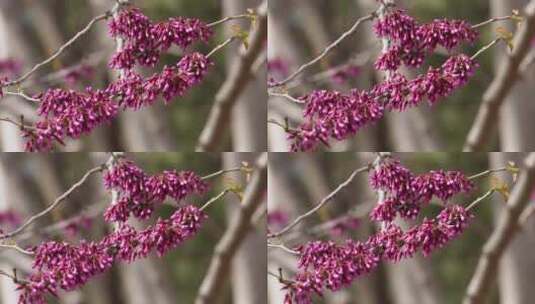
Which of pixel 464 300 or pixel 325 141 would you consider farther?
pixel 464 300

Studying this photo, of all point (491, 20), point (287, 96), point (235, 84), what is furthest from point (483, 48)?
point (235, 84)

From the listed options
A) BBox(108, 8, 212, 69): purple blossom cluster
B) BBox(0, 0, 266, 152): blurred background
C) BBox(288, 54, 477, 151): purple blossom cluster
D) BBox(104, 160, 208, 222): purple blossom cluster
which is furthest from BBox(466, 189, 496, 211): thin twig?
BBox(108, 8, 212, 69): purple blossom cluster

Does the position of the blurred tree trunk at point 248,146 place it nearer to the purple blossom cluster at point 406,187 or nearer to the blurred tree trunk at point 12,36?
the purple blossom cluster at point 406,187

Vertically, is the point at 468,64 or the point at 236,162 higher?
the point at 468,64

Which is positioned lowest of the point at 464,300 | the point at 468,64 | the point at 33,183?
the point at 464,300

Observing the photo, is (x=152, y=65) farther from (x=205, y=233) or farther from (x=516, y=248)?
(x=516, y=248)

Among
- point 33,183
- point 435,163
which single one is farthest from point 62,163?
point 435,163
